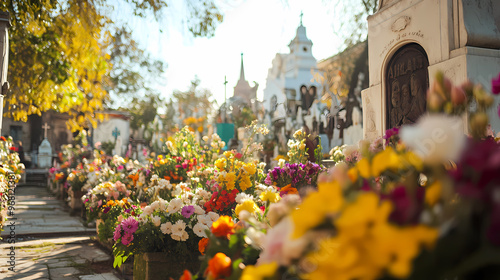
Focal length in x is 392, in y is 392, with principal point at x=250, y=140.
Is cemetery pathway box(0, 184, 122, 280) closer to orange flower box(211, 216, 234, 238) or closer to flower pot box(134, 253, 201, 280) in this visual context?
flower pot box(134, 253, 201, 280)

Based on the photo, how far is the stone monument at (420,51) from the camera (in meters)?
3.58

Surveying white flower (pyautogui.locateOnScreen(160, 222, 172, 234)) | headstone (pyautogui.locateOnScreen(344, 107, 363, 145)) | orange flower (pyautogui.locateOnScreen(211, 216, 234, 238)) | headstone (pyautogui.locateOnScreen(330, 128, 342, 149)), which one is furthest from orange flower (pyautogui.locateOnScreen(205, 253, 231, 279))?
headstone (pyautogui.locateOnScreen(330, 128, 342, 149))

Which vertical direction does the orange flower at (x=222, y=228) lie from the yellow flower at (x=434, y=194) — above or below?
below

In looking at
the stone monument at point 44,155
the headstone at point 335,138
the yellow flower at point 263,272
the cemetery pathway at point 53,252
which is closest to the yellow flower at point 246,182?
the cemetery pathway at point 53,252

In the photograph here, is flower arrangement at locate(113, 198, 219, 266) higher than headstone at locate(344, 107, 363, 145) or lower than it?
lower

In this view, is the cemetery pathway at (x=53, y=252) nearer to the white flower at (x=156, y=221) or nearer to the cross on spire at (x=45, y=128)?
the white flower at (x=156, y=221)

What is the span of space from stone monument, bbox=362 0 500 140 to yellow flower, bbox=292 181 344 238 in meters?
3.29

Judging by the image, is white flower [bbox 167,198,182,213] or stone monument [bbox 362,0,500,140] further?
stone monument [bbox 362,0,500,140]

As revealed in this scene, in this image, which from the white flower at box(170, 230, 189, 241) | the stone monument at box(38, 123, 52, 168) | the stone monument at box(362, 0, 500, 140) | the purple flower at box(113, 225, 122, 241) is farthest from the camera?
the stone monument at box(38, 123, 52, 168)

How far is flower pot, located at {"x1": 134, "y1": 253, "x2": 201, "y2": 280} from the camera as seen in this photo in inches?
124

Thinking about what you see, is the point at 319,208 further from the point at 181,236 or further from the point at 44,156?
the point at 44,156

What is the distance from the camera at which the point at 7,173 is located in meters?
5.60

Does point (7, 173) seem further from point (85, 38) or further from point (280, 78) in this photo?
point (280, 78)

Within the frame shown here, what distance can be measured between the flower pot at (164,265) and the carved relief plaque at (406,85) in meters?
2.54
